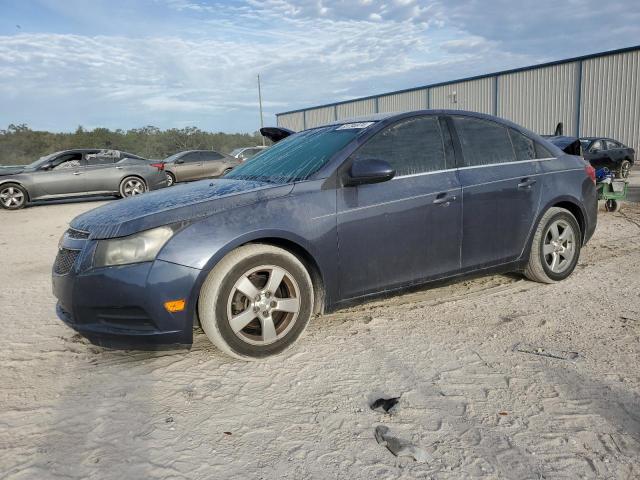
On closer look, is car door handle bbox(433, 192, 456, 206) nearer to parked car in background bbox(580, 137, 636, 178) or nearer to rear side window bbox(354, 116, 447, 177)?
rear side window bbox(354, 116, 447, 177)

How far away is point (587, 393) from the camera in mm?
2670

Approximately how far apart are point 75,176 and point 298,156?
11616 millimetres

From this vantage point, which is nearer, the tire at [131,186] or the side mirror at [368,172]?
the side mirror at [368,172]

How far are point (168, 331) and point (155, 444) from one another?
0.75 m

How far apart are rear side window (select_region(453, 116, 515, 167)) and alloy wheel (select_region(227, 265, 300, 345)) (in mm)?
1874

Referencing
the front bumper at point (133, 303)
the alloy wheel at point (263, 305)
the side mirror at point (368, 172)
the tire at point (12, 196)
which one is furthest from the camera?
the tire at point (12, 196)

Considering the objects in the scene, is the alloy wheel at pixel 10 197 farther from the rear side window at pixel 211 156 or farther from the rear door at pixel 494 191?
the rear door at pixel 494 191

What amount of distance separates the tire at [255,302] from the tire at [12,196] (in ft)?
40.9

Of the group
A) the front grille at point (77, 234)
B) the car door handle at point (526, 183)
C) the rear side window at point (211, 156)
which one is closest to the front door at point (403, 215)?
the car door handle at point (526, 183)

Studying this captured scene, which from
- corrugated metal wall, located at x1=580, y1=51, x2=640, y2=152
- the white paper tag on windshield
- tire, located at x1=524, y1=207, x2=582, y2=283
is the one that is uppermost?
corrugated metal wall, located at x1=580, y1=51, x2=640, y2=152

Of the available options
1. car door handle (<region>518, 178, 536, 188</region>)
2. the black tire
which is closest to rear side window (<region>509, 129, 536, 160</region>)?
car door handle (<region>518, 178, 536, 188</region>)

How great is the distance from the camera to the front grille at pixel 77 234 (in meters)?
3.20

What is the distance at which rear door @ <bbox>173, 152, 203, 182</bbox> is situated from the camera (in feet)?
54.9

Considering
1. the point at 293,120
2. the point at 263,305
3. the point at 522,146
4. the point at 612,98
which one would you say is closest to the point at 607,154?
the point at 612,98
